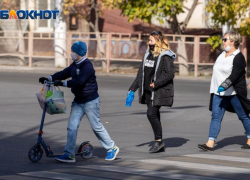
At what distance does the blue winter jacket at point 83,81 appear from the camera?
8.40 metres

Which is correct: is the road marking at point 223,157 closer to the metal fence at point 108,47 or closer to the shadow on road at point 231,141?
the shadow on road at point 231,141

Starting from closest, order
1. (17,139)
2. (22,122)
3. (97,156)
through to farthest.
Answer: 1. (97,156)
2. (17,139)
3. (22,122)

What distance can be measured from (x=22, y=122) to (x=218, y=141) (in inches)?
163

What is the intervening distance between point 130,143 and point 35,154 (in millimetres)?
2417

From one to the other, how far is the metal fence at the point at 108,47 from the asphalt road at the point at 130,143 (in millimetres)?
10059

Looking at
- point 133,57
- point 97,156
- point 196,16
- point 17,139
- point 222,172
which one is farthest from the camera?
point 196,16

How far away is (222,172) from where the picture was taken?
25.8ft

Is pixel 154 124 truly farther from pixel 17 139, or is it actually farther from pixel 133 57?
pixel 133 57

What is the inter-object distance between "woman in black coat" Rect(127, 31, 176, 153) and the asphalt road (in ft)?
1.86

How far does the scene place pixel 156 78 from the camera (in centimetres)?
948

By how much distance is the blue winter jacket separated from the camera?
331 inches

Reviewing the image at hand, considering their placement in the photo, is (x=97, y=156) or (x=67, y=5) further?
(x=67, y=5)

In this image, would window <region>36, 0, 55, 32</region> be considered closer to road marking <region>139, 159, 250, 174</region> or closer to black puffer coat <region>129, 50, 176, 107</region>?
black puffer coat <region>129, 50, 176, 107</region>

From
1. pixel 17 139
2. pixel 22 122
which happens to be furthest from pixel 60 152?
pixel 22 122
